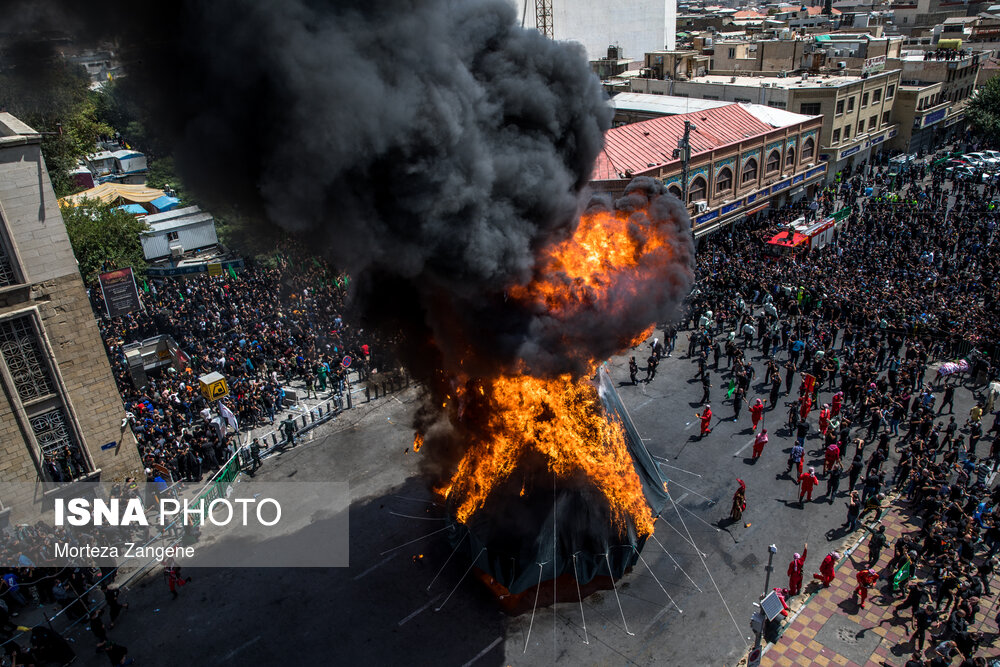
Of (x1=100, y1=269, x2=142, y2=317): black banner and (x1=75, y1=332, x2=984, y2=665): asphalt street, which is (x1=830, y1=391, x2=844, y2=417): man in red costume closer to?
(x1=75, y1=332, x2=984, y2=665): asphalt street

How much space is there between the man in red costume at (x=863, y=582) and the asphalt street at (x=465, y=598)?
143 centimetres

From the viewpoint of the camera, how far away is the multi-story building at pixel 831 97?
4466cm

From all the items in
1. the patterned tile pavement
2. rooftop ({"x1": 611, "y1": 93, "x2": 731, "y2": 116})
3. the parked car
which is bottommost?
the patterned tile pavement

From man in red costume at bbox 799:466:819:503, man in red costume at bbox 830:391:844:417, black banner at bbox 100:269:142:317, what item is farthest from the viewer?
black banner at bbox 100:269:142:317

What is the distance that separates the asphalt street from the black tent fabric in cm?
77

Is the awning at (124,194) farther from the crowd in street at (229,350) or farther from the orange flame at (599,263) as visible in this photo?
the orange flame at (599,263)

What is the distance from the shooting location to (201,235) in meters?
41.7

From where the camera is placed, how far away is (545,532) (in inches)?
572

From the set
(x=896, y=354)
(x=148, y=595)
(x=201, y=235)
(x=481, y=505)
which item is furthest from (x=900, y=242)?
(x=201, y=235)

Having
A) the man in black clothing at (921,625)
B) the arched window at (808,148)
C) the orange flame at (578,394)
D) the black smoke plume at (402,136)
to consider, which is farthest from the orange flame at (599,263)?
the arched window at (808,148)

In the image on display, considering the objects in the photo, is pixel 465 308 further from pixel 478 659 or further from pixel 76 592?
pixel 76 592

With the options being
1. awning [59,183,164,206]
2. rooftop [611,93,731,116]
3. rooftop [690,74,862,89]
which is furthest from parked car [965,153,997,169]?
awning [59,183,164,206]

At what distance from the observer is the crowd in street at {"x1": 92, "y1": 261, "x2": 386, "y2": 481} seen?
21359mm

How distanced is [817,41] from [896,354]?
4184 cm
